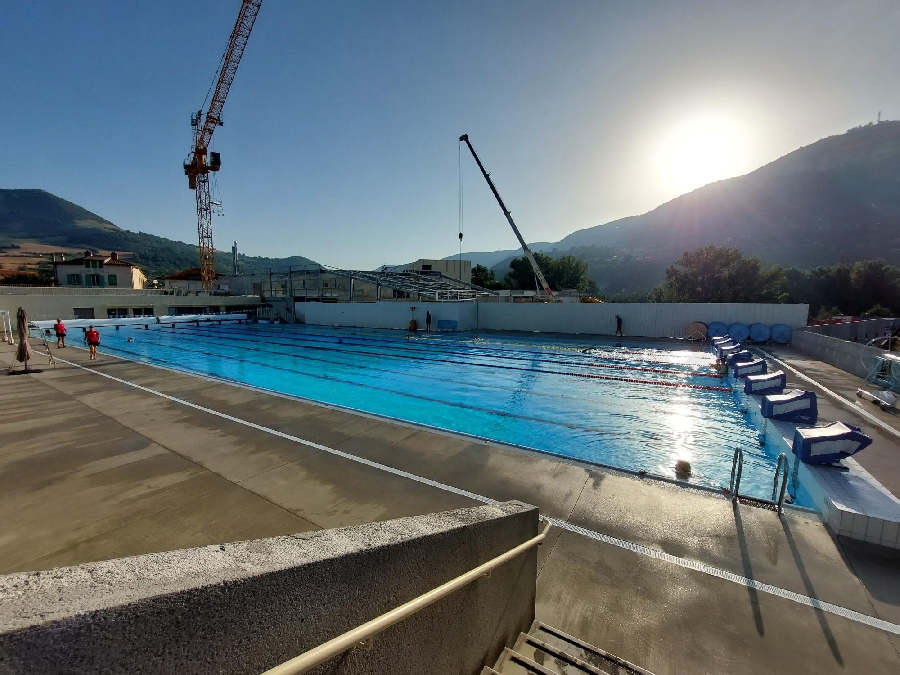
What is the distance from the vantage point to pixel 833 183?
13050cm

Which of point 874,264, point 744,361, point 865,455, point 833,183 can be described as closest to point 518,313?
point 744,361

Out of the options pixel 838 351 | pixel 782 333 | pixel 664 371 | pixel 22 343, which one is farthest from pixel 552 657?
pixel 782 333

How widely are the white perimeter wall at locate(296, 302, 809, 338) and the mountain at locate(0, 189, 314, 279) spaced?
10760 cm

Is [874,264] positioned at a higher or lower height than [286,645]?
higher

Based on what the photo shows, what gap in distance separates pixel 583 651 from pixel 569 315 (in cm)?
2083

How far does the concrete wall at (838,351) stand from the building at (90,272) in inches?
2581

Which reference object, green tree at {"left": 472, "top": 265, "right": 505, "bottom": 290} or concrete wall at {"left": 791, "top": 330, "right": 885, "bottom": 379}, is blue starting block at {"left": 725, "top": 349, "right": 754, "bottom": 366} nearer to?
concrete wall at {"left": 791, "top": 330, "right": 885, "bottom": 379}

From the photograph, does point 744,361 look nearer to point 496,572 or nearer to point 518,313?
point 496,572

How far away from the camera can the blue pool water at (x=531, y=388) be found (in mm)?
6824

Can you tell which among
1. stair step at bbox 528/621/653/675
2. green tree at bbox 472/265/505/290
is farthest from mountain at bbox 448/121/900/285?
stair step at bbox 528/621/653/675

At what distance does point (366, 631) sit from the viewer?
1218mm

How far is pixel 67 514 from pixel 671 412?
9.93 metres

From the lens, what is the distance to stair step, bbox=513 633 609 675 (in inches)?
86.5

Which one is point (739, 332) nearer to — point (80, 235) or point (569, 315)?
point (569, 315)
